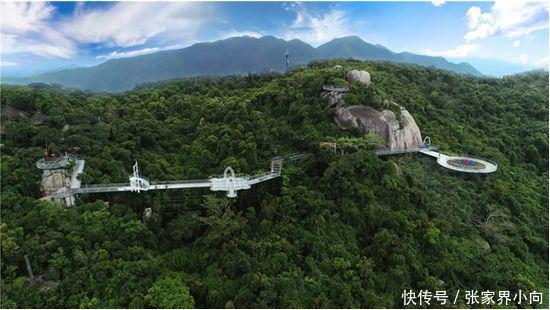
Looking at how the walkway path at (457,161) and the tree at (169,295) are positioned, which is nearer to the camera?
the tree at (169,295)

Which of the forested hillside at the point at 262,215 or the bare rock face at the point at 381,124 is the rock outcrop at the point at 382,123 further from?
the forested hillside at the point at 262,215

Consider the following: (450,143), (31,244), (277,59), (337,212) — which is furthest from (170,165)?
(277,59)

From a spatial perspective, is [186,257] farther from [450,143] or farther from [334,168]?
[450,143]

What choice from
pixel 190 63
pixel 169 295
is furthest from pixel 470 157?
pixel 190 63

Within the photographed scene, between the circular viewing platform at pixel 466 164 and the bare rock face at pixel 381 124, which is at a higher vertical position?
the bare rock face at pixel 381 124

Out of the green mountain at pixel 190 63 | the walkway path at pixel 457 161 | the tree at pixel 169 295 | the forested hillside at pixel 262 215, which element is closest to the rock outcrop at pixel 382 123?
the walkway path at pixel 457 161

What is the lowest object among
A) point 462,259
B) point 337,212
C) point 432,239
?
point 462,259

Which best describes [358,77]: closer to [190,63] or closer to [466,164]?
[466,164]
